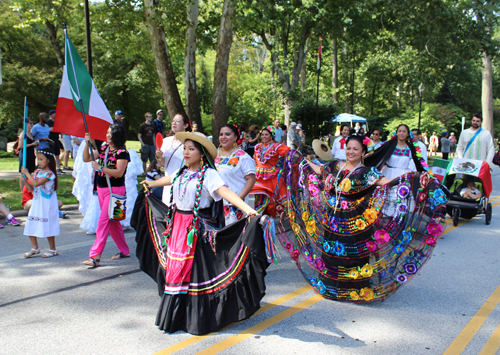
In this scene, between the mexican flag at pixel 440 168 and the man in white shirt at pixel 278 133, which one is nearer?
the mexican flag at pixel 440 168

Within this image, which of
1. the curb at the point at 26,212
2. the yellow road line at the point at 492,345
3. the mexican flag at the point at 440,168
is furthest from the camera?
the mexican flag at the point at 440,168

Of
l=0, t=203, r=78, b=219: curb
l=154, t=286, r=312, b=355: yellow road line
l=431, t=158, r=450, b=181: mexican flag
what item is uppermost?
l=431, t=158, r=450, b=181: mexican flag

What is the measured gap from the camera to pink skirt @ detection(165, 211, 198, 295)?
394cm

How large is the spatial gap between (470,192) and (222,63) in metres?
9.17

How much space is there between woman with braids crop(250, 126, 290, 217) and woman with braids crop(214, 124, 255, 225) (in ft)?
4.32

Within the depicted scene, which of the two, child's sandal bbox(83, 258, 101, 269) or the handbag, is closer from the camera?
the handbag

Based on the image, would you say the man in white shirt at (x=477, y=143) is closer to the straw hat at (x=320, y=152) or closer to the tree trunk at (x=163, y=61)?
the straw hat at (x=320, y=152)

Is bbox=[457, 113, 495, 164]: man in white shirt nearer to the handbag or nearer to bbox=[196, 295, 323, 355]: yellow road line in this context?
bbox=[196, 295, 323, 355]: yellow road line

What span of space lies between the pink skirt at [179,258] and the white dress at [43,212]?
9.84ft

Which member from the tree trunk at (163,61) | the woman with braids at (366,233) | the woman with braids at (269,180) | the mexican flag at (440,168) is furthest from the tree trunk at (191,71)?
the woman with braids at (366,233)

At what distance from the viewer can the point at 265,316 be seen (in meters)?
4.51

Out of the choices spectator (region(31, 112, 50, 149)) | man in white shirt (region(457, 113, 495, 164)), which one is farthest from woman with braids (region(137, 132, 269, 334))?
spectator (region(31, 112, 50, 149))

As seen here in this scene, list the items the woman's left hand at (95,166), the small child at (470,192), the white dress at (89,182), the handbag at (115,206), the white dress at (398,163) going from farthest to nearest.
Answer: the small child at (470,192) → the white dress at (89,182) → the white dress at (398,163) → the handbag at (115,206) → the woman's left hand at (95,166)

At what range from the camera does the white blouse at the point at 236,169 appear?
5.73 m
